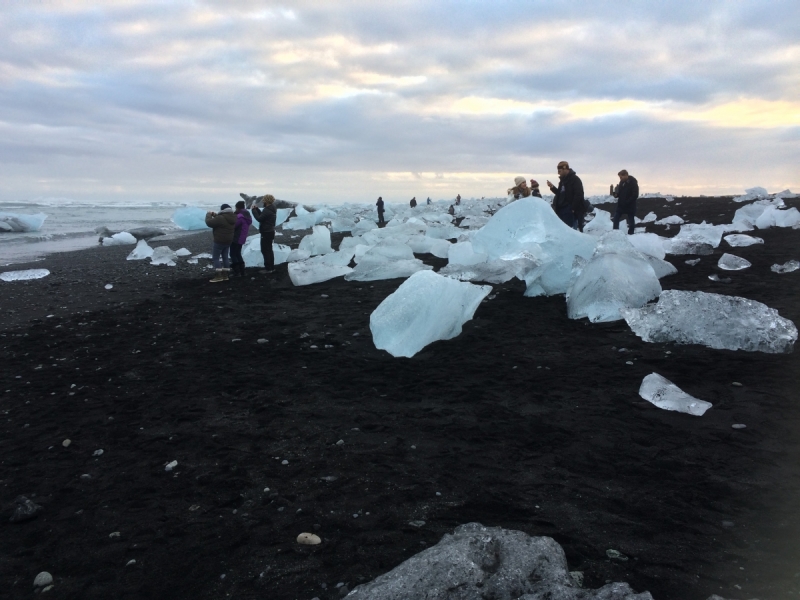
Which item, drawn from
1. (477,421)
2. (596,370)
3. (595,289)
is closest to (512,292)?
(595,289)

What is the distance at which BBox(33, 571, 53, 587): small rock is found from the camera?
6.88ft

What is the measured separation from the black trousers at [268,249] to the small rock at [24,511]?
23.1ft

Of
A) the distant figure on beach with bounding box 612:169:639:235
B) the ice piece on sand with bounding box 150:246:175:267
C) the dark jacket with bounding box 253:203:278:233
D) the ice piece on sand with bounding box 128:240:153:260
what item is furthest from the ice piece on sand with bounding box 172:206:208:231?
the distant figure on beach with bounding box 612:169:639:235

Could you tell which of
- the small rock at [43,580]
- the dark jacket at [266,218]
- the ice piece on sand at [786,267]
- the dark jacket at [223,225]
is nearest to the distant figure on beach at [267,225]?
the dark jacket at [266,218]

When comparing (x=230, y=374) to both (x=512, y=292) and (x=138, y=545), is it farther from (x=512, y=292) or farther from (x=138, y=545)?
(x=512, y=292)

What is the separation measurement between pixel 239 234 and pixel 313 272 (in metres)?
1.75

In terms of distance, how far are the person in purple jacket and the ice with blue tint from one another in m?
20.3

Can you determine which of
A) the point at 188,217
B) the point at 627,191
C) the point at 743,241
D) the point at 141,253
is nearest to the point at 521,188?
the point at 627,191

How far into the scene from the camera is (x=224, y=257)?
925 centimetres

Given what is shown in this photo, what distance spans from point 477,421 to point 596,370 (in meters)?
1.26

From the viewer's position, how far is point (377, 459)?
114 inches

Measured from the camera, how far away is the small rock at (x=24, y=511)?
2553 millimetres

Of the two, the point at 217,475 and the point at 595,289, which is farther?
the point at 595,289

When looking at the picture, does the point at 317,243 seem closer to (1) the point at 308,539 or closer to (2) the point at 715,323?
(2) the point at 715,323
